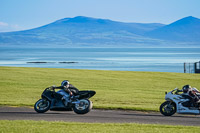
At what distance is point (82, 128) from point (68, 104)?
A: 141 inches

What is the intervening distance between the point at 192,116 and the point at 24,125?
7.60m

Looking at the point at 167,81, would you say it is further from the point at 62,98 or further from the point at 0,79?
the point at 62,98

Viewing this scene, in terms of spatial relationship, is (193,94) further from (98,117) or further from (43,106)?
(43,106)

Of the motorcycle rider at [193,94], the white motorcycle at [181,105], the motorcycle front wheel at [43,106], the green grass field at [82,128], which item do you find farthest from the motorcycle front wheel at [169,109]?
the motorcycle front wheel at [43,106]

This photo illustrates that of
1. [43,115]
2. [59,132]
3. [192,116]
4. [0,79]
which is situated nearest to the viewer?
[59,132]

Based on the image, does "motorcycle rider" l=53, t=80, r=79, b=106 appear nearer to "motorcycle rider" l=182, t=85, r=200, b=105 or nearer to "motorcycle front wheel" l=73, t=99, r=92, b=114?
"motorcycle front wheel" l=73, t=99, r=92, b=114

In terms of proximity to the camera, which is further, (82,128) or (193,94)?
(193,94)

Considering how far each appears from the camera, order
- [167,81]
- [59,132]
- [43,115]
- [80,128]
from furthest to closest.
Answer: [167,81] → [43,115] → [80,128] → [59,132]

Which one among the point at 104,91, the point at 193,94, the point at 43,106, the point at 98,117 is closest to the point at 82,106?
the point at 98,117

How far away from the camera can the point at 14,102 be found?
63.9ft

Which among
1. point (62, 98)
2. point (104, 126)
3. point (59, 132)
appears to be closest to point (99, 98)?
point (62, 98)

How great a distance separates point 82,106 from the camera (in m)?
15.4

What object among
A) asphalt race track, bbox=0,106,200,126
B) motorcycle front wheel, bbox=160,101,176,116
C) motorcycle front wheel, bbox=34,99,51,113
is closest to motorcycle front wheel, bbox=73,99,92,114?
asphalt race track, bbox=0,106,200,126

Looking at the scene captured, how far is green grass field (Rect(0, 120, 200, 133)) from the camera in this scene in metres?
11.3
